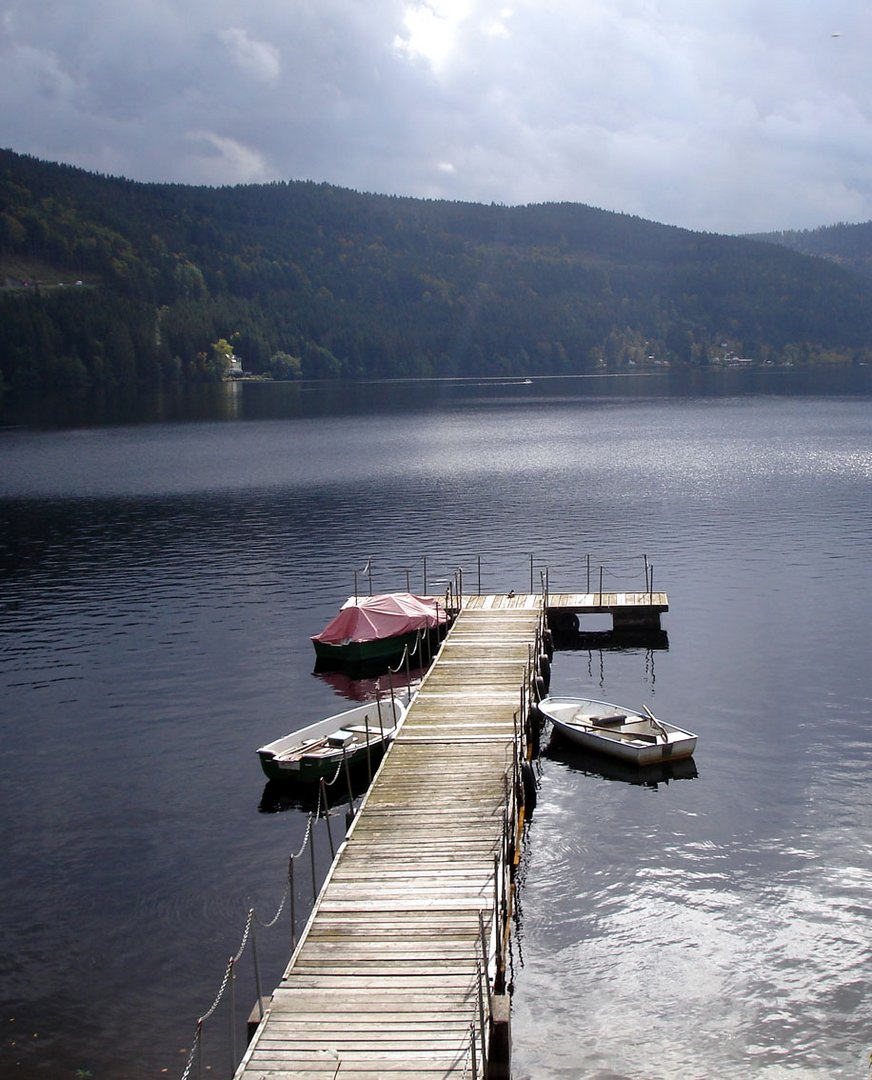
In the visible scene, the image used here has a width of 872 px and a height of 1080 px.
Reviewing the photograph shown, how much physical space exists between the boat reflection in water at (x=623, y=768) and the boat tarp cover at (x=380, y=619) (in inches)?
604

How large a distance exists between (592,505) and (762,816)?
70.5 m

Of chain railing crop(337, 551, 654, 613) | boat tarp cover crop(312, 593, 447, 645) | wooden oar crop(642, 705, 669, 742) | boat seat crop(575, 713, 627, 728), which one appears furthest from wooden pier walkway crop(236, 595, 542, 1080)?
chain railing crop(337, 551, 654, 613)

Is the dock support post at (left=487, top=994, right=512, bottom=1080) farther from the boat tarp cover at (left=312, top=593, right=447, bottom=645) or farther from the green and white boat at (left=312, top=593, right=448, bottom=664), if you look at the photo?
the boat tarp cover at (left=312, top=593, right=447, bottom=645)

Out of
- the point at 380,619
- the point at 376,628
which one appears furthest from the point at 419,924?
the point at 380,619

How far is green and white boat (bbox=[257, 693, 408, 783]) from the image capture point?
4075 centimetres

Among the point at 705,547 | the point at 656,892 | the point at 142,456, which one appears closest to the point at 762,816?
the point at 656,892

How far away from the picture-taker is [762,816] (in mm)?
37906

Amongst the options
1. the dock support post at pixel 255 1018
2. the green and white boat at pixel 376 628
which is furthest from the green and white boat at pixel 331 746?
the dock support post at pixel 255 1018

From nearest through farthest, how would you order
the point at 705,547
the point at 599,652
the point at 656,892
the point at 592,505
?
the point at 656,892 → the point at 599,652 → the point at 705,547 → the point at 592,505

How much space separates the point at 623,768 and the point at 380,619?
1946cm

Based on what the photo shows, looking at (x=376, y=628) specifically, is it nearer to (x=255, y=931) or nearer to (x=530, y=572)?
(x=530, y=572)

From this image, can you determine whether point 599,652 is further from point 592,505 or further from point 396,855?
point 592,505

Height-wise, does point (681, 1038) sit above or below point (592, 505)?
below

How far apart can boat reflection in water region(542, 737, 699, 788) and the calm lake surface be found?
340mm
